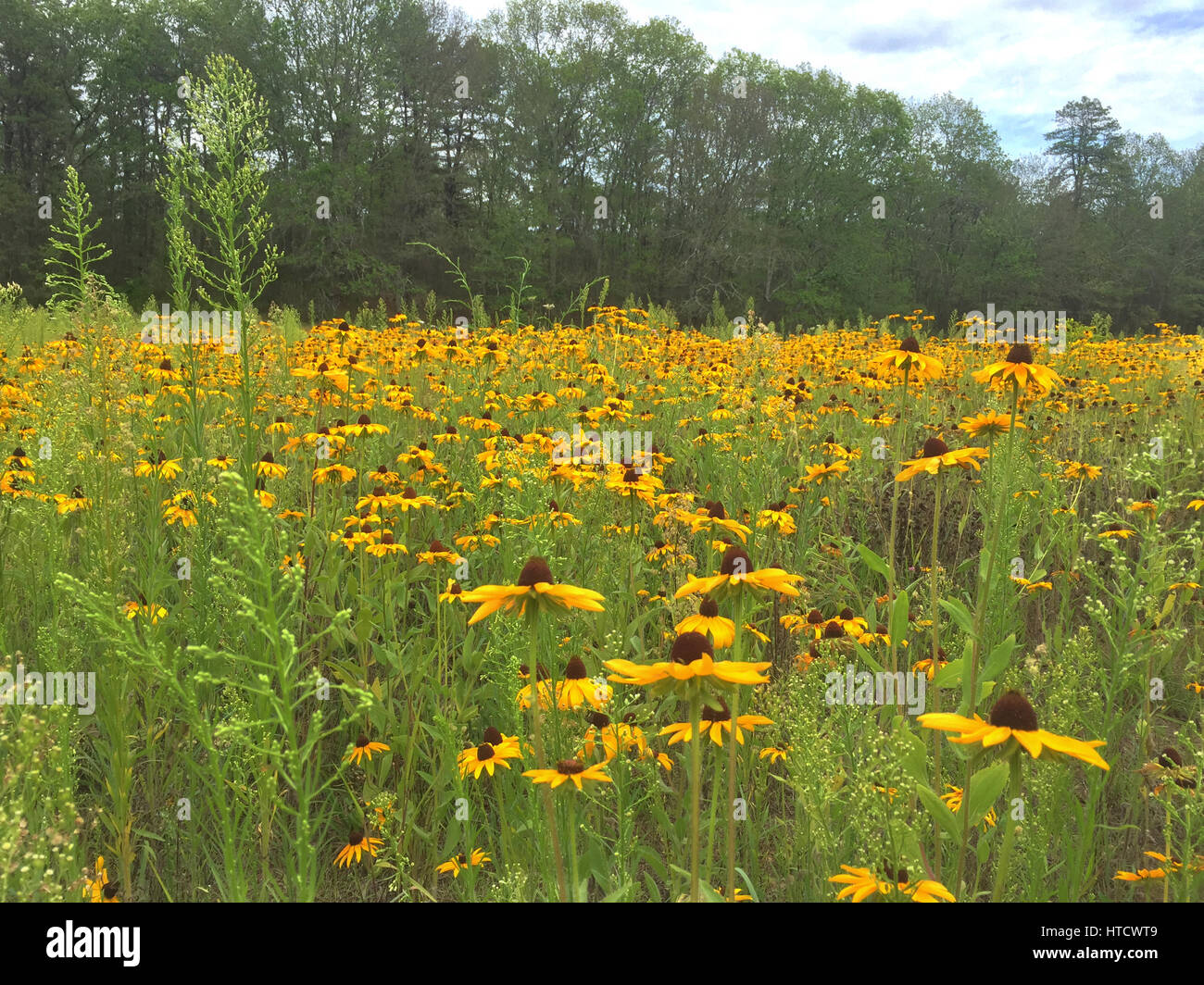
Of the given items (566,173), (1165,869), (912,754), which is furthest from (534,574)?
(566,173)

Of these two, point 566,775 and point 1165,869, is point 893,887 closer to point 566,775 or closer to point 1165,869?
point 566,775

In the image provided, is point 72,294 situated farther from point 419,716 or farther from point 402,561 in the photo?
point 419,716

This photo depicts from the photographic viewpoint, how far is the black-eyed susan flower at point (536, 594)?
1.33m

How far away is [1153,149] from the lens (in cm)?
3594

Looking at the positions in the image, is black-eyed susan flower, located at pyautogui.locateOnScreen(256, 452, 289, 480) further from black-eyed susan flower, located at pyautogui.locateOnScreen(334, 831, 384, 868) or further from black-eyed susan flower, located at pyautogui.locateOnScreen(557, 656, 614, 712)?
black-eyed susan flower, located at pyautogui.locateOnScreen(557, 656, 614, 712)

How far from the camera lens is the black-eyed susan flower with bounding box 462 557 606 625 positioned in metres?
1.33

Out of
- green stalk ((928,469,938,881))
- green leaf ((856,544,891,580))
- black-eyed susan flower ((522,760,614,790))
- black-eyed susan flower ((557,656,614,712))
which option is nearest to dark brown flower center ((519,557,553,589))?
black-eyed susan flower ((522,760,614,790))

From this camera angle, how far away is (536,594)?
53.5 inches

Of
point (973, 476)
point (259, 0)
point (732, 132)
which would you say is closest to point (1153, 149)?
point (732, 132)

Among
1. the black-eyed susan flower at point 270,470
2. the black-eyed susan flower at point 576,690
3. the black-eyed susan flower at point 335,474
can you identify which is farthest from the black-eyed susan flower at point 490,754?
the black-eyed susan flower at point 270,470

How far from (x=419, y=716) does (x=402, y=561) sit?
41.7 inches

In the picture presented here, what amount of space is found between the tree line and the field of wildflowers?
20.3 metres

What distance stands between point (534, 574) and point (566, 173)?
31.4 m

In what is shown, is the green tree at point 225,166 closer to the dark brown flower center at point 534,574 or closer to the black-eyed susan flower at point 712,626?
the dark brown flower center at point 534,574
